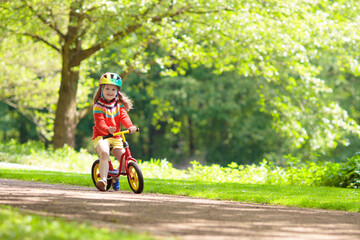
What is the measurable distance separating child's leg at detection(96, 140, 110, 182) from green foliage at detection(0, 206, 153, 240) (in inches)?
151

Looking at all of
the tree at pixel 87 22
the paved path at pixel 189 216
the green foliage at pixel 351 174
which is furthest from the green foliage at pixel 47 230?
the tree at pixel 87 22

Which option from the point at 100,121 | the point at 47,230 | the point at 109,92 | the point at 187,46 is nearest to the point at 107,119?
the point at 100,121

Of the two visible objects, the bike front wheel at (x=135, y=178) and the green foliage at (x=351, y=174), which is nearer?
the bike front wheel at (x=135, y=178)

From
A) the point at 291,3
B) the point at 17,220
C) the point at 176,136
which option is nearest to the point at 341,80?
the point at 176,136

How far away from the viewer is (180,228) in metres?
5.44

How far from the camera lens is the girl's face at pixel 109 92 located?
9.19 meters

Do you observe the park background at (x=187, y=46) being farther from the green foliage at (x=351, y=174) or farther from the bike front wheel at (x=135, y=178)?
the bike front wheel at (x=135, y=178)

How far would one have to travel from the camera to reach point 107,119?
30.1 feet

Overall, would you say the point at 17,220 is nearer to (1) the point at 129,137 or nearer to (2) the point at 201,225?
(2) the point at 201,225

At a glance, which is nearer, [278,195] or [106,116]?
[106,116]

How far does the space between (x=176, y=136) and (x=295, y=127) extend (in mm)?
22741

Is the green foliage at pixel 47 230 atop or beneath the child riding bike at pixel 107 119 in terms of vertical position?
beneath

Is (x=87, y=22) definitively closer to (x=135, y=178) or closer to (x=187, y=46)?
(x=187, y=46)

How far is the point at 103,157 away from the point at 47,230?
4563 mm
